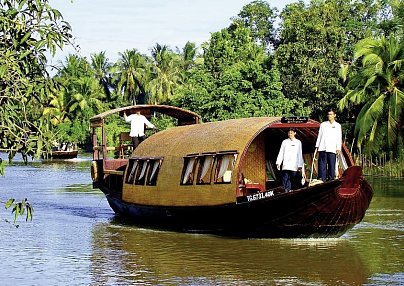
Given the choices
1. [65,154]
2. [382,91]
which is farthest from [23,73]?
[65,154]

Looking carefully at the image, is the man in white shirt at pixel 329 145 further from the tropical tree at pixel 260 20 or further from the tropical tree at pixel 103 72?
the tropical tree at pixel 103 72

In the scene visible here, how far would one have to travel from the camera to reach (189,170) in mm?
14375

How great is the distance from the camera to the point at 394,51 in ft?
97.0

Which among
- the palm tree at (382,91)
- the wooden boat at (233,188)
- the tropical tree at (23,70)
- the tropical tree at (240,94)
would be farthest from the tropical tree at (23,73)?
the tropical tree at (240,94)

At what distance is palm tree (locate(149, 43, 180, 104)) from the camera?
6359cm

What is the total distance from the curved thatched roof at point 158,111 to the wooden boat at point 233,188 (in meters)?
1.28

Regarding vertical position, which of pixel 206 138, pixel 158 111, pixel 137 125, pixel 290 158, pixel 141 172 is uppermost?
pixel 158 111

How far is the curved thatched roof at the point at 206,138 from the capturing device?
44.0 ft

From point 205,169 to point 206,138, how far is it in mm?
690

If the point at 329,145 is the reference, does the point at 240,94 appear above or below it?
above

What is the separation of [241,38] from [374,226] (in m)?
27.2

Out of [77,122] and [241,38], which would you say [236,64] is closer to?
[241,38]

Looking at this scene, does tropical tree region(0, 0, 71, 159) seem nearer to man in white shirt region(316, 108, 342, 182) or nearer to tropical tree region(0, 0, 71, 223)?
tropical tree region(0, 0, 71, 223)

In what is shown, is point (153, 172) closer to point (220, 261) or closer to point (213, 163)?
point (213, 163)
